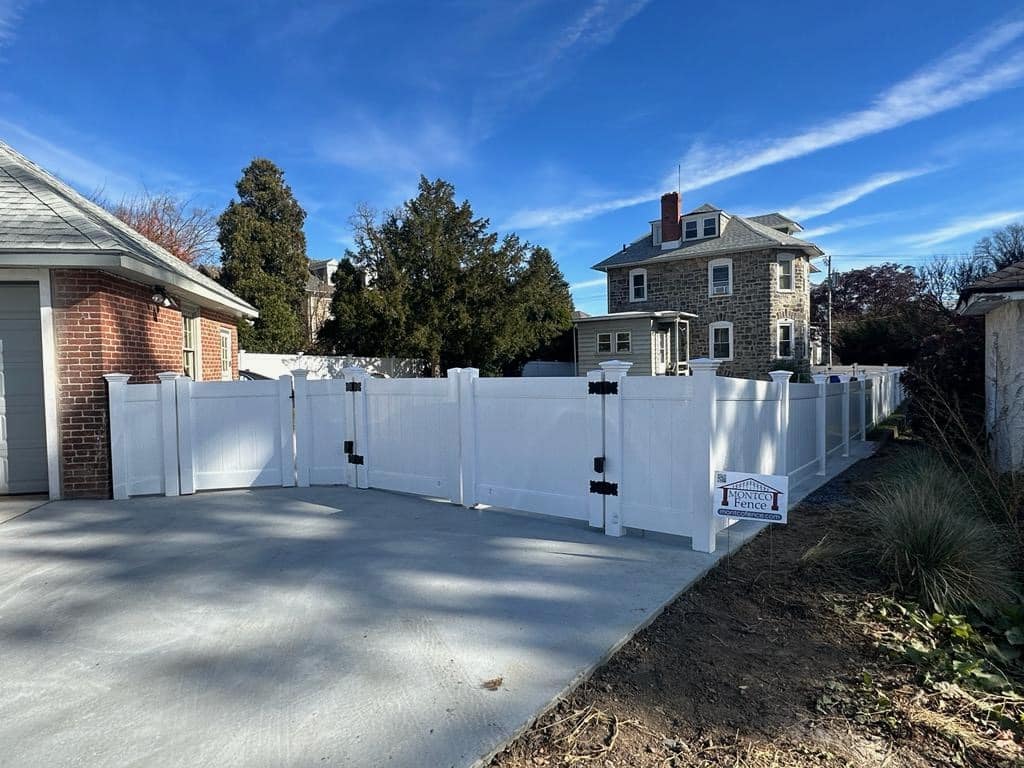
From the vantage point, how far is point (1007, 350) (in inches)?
295

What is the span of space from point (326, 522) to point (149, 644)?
2.54m

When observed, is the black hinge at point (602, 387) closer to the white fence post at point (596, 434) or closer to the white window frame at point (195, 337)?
the white fence post at point (596, 434)

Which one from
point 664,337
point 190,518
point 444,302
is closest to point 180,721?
point 190,518

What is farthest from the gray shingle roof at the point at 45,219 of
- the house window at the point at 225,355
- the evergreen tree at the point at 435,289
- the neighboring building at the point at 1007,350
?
the evergreen tree at the point at 435,289

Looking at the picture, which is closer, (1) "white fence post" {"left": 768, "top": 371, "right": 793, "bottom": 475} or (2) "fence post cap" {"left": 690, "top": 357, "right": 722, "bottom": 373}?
(2) "fence post cap" {"left": 690, "top": 357, "right": 722, "bottom": 373}

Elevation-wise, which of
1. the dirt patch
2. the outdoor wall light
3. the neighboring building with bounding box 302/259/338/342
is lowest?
the dirt patch

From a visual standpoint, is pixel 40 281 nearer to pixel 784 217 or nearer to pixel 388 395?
pixel 388 395

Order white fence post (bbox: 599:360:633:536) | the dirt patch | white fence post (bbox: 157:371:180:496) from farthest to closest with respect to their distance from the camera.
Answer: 1. white fence post (bbox: 157:371:180:496)
2. white fence post (bbox: 599:360:633:536)
3. the dirt patch

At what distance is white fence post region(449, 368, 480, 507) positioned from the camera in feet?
20.6

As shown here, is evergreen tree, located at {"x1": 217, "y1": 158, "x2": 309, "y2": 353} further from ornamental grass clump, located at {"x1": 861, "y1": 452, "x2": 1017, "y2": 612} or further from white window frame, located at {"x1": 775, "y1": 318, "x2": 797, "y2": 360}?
ornamental grass clump, located at {"x1": 861, "y1": 452, "x2": 1017, "y2": 612}

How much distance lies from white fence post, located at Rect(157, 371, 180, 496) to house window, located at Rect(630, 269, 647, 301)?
25106 millimetres

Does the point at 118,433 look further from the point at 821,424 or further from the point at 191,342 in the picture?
the point at 821,424

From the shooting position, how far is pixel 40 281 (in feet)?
21.9

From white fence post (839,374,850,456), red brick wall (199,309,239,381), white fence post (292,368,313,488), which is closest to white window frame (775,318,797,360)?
white fence post (839,374,850,456)
